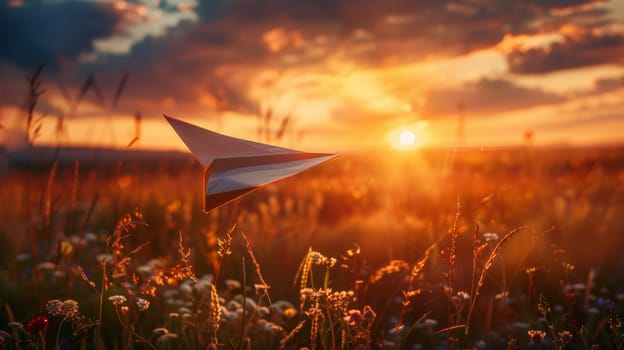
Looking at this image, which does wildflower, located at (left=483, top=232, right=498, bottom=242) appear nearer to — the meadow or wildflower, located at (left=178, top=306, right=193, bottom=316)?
the meadow

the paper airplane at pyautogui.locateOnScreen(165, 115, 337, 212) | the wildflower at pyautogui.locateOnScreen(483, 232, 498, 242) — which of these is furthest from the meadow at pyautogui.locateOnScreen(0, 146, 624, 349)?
the paper airplane at pyautogui.locateOnScreen(165, 115, 337, 212)

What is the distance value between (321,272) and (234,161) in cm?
289

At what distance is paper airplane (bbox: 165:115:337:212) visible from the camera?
193 cm

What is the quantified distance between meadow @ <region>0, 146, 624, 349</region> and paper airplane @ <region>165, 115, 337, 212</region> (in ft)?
1.33

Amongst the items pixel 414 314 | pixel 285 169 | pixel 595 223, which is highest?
pixel 285 169

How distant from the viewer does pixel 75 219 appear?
7406mm

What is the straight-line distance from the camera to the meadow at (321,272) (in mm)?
2699

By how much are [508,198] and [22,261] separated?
5.95 metres

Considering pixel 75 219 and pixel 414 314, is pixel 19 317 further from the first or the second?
pixel 75 219

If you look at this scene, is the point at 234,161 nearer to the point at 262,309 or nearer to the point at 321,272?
the point at 262,309

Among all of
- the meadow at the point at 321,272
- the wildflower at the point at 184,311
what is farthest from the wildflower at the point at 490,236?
the wildflower at the point at 184,311

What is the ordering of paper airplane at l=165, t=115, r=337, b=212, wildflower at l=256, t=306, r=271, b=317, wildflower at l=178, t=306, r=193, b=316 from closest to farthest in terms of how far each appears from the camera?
1. paper airplane at l=165, t=115, r=337, b=212
2. wildflower at l=256, t=306, r=271, b=317
3. wildflower at l=178, t=306, r=193, b=316

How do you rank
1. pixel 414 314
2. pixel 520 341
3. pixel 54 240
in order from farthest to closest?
pixel 54 240
pixel 414 314
pixel 520 341

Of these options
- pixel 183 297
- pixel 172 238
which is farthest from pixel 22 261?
pixel 183 297
